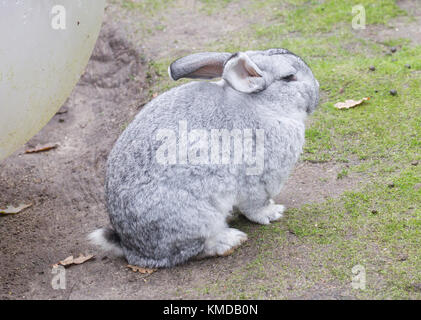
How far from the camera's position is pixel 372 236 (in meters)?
4.66

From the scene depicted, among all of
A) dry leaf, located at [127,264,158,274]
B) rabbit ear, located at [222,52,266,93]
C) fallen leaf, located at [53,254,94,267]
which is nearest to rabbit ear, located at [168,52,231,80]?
rabbit ear, located at [222,52,266,93]

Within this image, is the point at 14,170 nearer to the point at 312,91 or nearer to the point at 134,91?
the point at 134,91

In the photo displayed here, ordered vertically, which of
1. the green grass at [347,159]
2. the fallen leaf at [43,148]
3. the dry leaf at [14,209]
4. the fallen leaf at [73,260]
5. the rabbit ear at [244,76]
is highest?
the rabbit ear at [244,76]

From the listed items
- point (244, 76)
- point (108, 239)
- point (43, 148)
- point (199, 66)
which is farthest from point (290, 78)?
point (43, 148)

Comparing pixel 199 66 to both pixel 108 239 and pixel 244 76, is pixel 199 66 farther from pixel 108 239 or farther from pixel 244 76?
pixel 108 239

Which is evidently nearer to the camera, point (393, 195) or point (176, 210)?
point (176, 210)

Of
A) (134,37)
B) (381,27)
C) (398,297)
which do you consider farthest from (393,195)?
(134,37)

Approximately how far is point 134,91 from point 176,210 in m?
3.48

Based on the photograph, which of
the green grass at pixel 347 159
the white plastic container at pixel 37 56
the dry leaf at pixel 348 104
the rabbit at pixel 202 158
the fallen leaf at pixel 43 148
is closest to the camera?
the green grass at pixel 347 159

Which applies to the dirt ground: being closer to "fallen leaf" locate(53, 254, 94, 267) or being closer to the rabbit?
"fallen leaf" locate(53, 254, 94, 267)

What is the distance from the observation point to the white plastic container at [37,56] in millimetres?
4562

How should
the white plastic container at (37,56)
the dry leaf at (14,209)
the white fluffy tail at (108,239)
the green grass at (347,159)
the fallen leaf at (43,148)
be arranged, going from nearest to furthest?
1. the green grass at (347,159)
2. the white plastic container at (37,56)
3. the white fluffy tail at (108,239)
4. the dry leaf at (14,209)
5. the fallen leaf at (43,148)

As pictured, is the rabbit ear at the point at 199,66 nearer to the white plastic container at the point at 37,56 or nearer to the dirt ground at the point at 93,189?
the white plastic container at the point at 37,56

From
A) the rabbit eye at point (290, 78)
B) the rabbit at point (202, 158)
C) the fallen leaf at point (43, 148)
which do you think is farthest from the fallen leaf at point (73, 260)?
the fallen leaf at point (43, 148)
